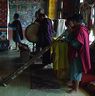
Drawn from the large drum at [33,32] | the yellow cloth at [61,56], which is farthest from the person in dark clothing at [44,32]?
the yellow cloth at [61,56]

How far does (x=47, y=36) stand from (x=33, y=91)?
2.20m

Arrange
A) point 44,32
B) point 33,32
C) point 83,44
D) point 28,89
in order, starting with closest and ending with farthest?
point 83,44 < point 28,89 < point 44,32 < point 33,32

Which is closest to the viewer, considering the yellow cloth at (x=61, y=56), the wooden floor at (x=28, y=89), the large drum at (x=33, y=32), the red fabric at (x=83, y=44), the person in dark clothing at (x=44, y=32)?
the red fabric at (x=83, y=44)

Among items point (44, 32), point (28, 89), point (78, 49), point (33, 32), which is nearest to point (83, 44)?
point (78, 49)

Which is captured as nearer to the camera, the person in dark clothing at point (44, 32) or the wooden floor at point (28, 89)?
the wooden floor at point (28, 89)

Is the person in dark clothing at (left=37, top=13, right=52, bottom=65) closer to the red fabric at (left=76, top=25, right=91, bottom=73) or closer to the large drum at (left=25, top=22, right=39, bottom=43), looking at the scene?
the large drum at (left=25, top=22, right=39, bottom=43)

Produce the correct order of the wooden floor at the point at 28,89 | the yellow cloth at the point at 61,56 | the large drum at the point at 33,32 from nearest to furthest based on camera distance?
the wooden floor at the point at 28,89 < the yellow cloth at the point at 61,56 < the large drum at the point at 33,32

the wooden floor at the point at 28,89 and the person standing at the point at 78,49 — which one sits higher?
the person standing at the point at 78,49

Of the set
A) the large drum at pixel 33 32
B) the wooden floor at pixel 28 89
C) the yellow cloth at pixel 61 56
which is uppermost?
the large drum at pixel 33 32

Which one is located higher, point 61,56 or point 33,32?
point 33,32

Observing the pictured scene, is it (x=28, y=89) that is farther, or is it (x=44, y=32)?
(x=44, y=32)

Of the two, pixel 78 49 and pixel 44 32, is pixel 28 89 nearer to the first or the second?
pixel 78 49

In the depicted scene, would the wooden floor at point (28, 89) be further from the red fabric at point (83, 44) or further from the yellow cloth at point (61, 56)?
the red fabric at point (83, 44)

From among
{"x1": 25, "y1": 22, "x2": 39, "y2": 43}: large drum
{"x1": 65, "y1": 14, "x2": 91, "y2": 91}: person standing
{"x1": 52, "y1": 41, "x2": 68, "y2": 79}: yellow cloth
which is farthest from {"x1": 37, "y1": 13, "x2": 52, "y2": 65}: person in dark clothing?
{"x1": 65, "y1": 14, "x2": 91, "y2": 91}: person standing
